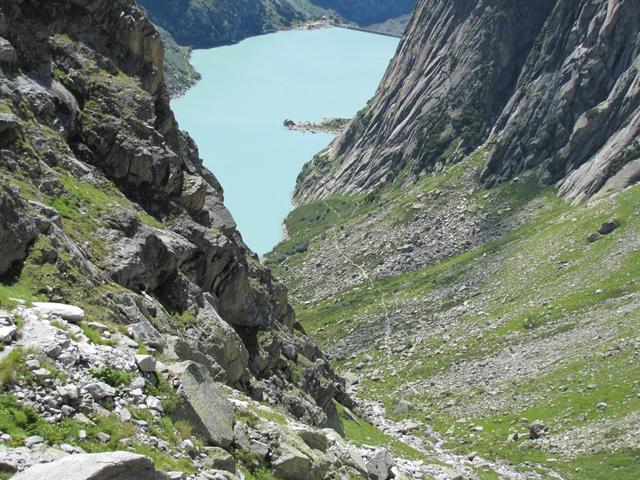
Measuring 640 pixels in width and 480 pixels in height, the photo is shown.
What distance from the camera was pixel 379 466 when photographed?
30.4m

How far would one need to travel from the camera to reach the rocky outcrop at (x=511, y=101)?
119 m

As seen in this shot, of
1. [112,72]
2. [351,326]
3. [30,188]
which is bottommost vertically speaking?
[30,188]

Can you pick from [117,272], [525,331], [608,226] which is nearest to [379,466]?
[117,272]

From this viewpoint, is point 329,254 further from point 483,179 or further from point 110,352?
point 110,352

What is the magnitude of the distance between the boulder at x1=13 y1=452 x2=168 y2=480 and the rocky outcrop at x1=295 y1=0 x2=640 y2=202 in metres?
100

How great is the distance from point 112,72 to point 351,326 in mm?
67930

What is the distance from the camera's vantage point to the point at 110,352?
2005 cm

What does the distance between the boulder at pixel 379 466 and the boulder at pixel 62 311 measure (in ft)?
45.1

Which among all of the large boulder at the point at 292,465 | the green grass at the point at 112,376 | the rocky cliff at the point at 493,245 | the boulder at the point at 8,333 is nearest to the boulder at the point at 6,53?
the boulder at the point at 8,333

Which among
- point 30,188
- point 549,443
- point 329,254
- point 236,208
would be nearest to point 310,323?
point 329,254

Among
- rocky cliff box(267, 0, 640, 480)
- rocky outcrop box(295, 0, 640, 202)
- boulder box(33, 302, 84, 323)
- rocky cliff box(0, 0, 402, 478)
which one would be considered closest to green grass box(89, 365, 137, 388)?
rocky cliff box(0, 0, 402, 478)

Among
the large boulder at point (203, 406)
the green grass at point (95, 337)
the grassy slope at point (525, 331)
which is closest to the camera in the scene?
the large boulder at point (203, 406)

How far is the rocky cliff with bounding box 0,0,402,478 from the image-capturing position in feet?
60.3

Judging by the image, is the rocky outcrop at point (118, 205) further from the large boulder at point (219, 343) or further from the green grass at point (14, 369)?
the green grass at point (14, 369)
